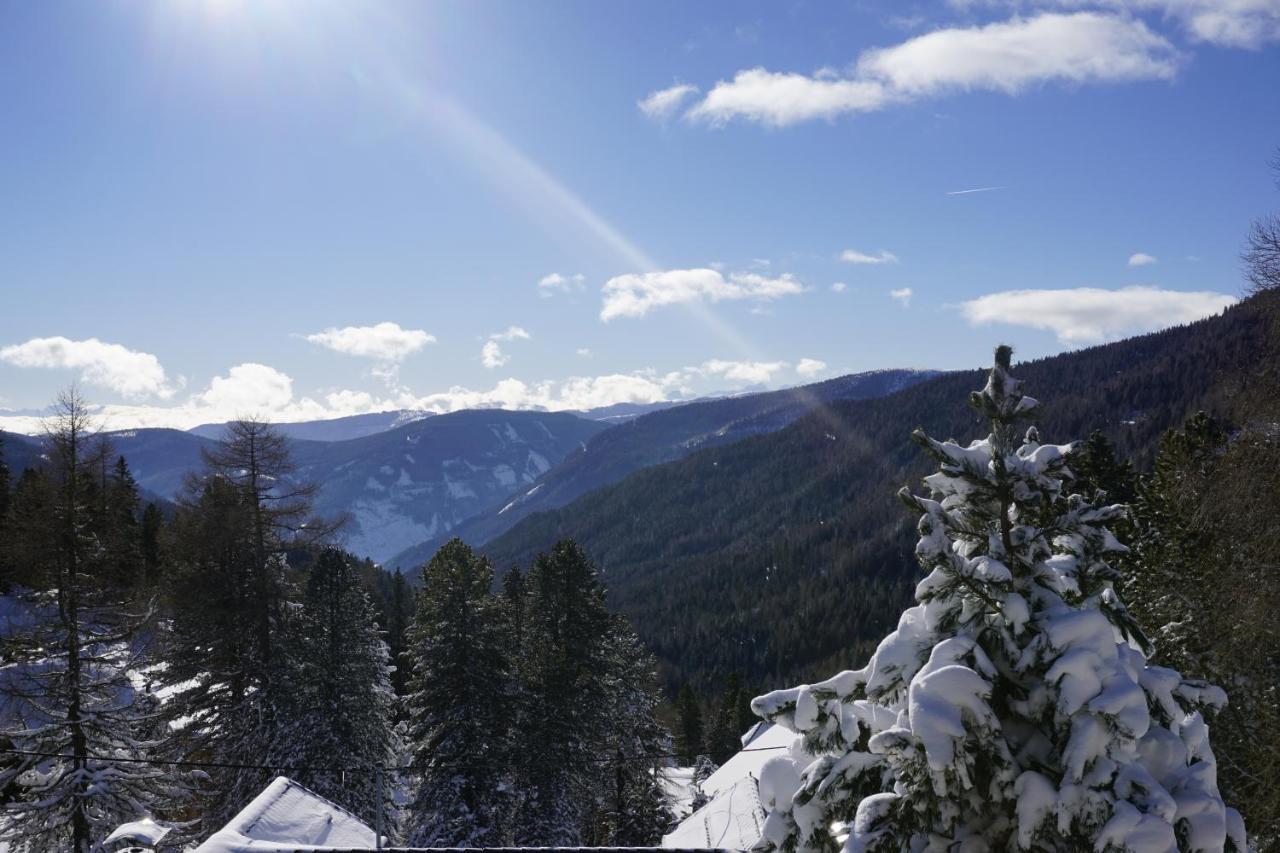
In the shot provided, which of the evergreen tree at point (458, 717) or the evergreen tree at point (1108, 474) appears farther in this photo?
the evergreen tree at point (1108, 474)

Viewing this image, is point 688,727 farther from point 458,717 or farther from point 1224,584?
point 1224,584

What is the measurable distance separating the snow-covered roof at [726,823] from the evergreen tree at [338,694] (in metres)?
10.2

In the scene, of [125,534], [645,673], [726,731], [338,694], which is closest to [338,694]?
[338,694]

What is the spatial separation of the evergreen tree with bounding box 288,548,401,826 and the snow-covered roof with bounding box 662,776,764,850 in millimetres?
10207

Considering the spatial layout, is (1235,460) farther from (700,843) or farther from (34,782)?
(34,782)

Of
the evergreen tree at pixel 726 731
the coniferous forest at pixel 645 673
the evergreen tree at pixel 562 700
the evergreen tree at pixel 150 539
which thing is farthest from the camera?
the evergreen tree at pixel 726 731

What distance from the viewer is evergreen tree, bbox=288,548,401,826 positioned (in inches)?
987

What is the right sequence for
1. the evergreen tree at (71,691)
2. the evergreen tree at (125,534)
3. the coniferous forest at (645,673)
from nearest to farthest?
the coniferous forest at (645,673) → the evergreen tree at (71,691) → the evergreen tree at (125,534)

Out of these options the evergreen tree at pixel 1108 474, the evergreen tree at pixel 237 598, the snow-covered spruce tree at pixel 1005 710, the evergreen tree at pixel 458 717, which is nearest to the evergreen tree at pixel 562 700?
the evergreen tree at pixel 458 717

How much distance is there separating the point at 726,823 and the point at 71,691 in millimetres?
18955

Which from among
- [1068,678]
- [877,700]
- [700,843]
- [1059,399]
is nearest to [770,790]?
[877,700]

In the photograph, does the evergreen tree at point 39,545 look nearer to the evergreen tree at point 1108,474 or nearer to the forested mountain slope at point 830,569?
the evergreen tree at point 1108,474

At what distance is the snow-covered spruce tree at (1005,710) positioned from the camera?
4.87 m

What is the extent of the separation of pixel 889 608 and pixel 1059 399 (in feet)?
320
